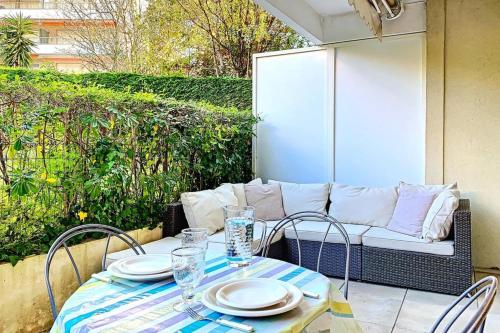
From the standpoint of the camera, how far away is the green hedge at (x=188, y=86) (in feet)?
21.6

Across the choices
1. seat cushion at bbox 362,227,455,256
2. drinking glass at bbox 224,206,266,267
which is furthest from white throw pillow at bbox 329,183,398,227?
drinking glass at bbox 224,206,266,267

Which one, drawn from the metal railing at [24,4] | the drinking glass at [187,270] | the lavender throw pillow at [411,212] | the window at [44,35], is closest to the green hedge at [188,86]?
the lavender throw pillow at [411,212]

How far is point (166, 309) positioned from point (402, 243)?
2722mm

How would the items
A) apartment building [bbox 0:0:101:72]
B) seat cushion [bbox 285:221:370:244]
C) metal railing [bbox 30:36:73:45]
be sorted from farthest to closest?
1. metal railing [bbox 30:36:73:45]
2. apartment building [bbox 0:0:101:72]
3. seat cushion [bbox 285:221:370:244]

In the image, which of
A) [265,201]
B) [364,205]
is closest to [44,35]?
[265,201]

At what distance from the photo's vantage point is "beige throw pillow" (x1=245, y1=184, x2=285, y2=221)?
434cm

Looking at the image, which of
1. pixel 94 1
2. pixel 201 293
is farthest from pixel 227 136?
pixel 94 1

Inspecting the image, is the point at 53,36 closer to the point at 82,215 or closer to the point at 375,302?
the point at 82,215

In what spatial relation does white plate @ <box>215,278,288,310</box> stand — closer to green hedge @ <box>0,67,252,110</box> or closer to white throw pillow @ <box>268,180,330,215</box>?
white throw pillow @ <box>268,180,330,215</box>

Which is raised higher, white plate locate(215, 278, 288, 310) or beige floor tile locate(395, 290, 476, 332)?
white plate locate(215, 278, 288, 310)

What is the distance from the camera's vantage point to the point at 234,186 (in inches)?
171

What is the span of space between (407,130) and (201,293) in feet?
12.2

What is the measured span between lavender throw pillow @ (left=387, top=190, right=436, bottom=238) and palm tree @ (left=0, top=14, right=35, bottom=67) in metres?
7.35

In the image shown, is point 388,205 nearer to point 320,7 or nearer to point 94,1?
point 320,7
